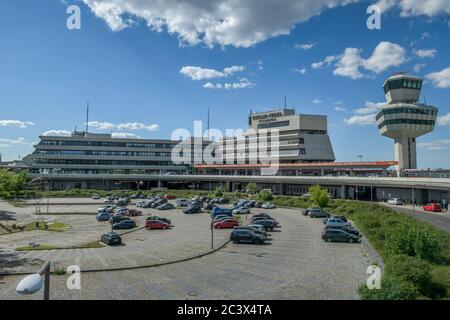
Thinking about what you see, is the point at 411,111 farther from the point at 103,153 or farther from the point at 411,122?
the point at 103,153

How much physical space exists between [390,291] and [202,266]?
1421 centimetres

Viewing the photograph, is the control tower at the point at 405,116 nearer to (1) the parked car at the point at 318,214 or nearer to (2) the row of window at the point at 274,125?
(2) the row of window at the point at 274,125

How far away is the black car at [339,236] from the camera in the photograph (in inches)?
1415

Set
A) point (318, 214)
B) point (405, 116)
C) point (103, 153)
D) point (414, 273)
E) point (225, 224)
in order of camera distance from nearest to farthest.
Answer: point (414, 273) < point (225, 224) < point (318, 214) < point (405, 116) < point (103, 153)

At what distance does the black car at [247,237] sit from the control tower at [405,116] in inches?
2720

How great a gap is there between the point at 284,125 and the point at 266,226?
93438 mm

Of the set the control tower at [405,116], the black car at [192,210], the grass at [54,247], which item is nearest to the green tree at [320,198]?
the black car at [192,210]

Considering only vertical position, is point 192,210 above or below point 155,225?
above

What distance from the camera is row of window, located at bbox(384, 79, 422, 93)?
91.4m

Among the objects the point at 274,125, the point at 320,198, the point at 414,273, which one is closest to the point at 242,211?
the point at 320,198

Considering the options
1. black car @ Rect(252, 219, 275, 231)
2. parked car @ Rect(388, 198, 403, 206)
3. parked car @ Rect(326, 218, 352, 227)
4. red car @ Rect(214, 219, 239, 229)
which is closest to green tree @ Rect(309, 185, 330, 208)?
parked car @ Rect(388, 198, 403, 206)

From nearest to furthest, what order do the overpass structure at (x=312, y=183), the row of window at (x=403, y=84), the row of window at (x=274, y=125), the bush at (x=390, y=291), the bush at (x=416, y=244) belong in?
the bush at (x=390, y=291), the bush at (x=416, y=244), the overpass structure at (x=312, y=183), the row of window at (x=403, y=84), the row of window at (x=274, y=125)

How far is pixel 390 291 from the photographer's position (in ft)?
52.3

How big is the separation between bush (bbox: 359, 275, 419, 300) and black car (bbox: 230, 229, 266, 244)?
18653 millimetres
